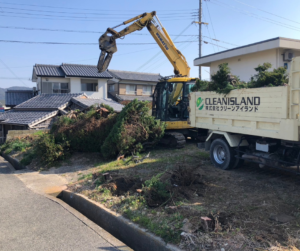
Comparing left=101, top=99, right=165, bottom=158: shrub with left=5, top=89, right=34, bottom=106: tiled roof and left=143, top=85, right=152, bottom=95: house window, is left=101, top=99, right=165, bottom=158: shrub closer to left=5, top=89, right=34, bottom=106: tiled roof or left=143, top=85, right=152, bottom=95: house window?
left=5, top=89, right=34, bottom=106: tiled roof

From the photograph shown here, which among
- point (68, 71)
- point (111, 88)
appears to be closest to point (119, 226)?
point (68, 71)

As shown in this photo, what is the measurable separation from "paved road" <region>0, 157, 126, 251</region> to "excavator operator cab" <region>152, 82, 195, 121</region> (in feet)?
19.2

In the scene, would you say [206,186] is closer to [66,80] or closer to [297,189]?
[297,189]

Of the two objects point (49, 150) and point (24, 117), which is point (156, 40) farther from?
point (24, 117)

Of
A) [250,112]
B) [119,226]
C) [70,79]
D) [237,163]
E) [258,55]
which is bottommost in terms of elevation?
[119,226]

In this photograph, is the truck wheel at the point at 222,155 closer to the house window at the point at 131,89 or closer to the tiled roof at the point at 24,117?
the tiled roof at the point at 24,117

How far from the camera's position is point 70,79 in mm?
29422

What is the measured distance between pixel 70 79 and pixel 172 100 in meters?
20.9

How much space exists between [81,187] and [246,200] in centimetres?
405

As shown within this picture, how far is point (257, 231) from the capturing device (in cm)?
399

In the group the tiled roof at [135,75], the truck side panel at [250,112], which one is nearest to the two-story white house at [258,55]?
the truck side panel at [250,112]

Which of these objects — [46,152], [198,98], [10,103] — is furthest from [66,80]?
[198,98]

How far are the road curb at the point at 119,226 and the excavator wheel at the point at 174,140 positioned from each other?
4.90m

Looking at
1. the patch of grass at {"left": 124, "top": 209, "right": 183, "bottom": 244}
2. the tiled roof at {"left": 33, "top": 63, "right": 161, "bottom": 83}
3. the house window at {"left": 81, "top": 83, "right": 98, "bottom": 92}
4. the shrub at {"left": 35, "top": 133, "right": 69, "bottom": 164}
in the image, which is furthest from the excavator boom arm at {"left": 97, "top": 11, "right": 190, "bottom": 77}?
the house window at {"left": 81, "top": 83, "right": 98, "bottom": 92}
